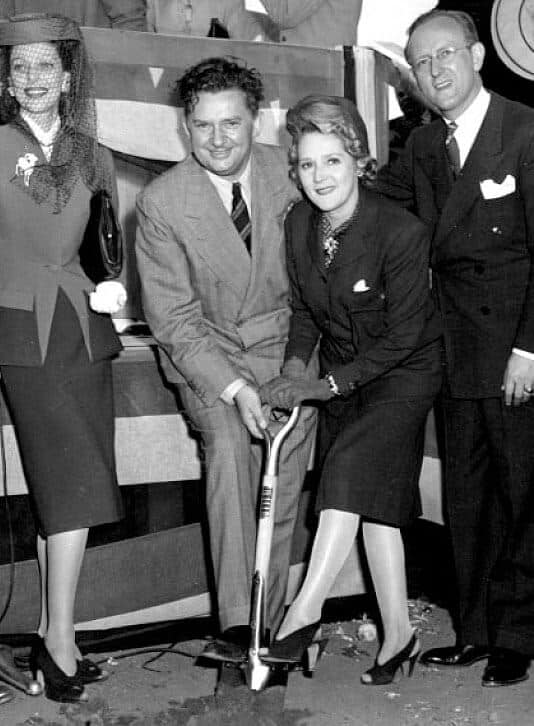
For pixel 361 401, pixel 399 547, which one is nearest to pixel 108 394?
pixel 361 401

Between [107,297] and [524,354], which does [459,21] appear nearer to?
[524,354]

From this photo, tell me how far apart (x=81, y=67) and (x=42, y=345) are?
767 mm

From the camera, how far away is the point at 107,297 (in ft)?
11.1

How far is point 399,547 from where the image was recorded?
358cm

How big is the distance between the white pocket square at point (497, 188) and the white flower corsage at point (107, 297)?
3.44 ft

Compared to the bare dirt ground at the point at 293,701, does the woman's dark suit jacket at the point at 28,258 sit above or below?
above

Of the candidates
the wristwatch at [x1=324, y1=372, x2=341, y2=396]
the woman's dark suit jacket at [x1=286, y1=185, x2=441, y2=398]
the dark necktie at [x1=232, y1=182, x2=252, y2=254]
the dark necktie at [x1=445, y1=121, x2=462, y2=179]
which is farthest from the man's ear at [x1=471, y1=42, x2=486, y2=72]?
the wristwatch at [x1=324, y1=372, x2=341, y2=396]

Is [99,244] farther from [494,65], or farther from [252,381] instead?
[494,65]

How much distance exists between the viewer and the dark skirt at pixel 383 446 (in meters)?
3.43

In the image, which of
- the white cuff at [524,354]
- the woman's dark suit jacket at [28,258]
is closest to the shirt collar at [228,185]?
the woman's dark suit jacket at [28,258]

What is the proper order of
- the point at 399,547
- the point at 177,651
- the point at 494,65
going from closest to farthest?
the point at 399,547 → the point at 177,651 → the point at 494,65

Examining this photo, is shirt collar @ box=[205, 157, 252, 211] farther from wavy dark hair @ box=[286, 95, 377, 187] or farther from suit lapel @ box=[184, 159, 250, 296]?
wavy dark hair @ box=[286, 95, 377, 187]

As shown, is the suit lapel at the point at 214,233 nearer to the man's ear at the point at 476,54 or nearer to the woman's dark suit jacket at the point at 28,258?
the woman's dark suit jacket at the point at 28,258

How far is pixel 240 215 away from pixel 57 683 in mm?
1412
